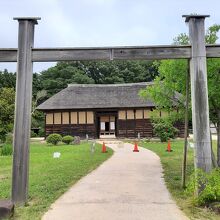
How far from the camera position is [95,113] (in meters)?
37.0

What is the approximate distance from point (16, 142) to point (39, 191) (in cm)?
193

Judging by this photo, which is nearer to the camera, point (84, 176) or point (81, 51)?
point (81, 51)

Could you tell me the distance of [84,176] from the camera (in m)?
11.3

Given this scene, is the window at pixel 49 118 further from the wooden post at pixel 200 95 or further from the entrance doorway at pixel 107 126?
the wooden post at pixel 200 95

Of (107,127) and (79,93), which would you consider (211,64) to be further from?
(107,127)

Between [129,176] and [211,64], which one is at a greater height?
[211,64]

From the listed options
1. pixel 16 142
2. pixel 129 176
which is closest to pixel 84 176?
pixel 129 176

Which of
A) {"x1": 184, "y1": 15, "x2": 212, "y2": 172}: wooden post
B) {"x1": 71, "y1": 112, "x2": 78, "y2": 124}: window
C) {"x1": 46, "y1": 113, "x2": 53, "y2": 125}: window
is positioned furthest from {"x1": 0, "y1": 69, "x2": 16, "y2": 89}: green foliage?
{"x1": 184, "y1": 15, "x2": 212, "y2": 172}: wooden post

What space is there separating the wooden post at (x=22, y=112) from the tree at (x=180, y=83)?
14.8ft

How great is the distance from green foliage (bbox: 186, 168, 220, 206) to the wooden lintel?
A: 2664 millimetres

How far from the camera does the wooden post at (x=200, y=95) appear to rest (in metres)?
7.30

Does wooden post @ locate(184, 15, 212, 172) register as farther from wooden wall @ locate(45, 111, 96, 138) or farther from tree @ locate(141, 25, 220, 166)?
wooden wall @ locate(45, 111, 96, 138)

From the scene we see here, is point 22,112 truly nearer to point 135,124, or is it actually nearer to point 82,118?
point 135,124

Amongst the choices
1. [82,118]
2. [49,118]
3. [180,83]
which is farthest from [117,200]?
[49,118]
